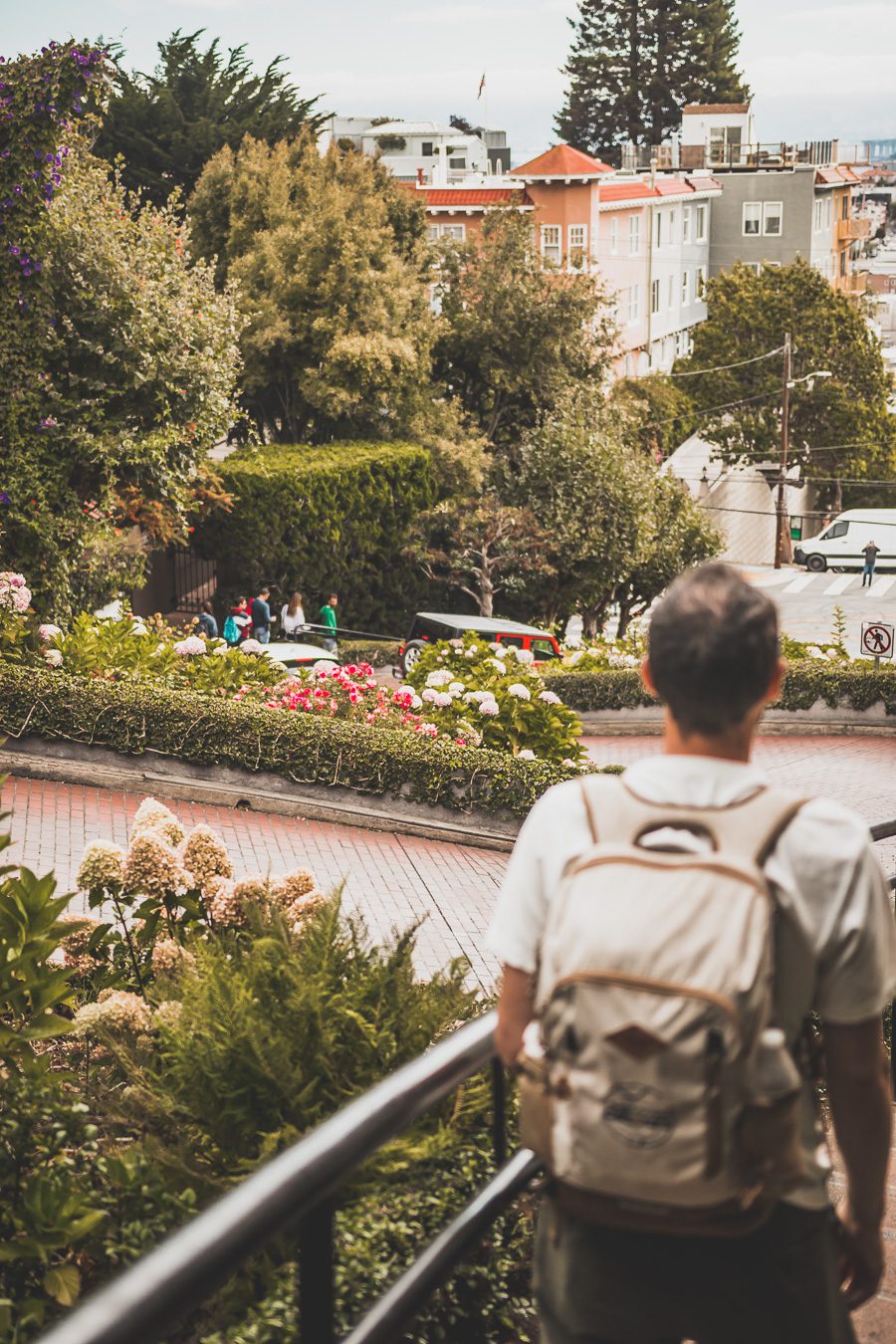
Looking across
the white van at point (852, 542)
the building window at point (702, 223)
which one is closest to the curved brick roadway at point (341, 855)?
the white van at point (852, 542)

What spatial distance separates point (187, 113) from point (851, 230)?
2215 inches

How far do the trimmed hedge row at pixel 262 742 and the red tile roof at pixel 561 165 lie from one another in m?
40.3

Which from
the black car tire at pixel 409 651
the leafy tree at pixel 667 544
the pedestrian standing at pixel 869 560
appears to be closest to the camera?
the black car tire at pixel 409 651

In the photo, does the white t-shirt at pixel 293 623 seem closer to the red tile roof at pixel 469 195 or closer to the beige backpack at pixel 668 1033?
the beige backpack at pixel 668 1033

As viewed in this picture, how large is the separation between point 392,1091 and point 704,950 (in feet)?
2.02

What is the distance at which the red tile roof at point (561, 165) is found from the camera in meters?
50.2

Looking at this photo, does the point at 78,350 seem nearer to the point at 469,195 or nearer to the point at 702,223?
the point at 469,195

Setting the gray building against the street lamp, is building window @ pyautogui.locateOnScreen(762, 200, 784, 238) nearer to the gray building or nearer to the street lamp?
the gray building

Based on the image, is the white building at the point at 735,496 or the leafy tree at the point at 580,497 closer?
the leafy tree at the point at 580,497

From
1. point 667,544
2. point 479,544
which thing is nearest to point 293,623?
point 479,544

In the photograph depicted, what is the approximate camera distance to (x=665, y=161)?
76.1m

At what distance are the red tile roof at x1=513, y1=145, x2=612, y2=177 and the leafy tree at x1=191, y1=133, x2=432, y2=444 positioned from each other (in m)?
14.7

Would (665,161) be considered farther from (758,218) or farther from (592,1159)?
(592,1159)

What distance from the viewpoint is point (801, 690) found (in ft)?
76.1
